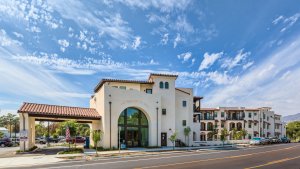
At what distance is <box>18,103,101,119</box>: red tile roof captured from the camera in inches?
1202

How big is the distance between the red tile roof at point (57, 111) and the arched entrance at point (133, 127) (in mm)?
3844

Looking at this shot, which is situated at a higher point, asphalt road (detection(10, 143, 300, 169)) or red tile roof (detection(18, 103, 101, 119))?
red tile roof (detection(18, 103, 101, 119))

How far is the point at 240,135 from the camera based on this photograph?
237 ft

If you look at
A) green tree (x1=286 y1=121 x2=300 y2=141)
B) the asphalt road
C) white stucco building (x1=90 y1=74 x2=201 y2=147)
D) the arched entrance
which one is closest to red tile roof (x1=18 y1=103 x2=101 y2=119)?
white stucco building (x1=90 y1=74 x2=201 y2=147)

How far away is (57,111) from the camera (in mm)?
33375

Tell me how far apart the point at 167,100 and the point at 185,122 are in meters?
5.70

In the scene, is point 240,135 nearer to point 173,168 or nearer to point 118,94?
point 118,94

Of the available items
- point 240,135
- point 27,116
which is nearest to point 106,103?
point 27,116

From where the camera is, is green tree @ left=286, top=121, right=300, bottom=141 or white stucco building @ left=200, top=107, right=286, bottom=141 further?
green tree @ left=286, top=121, right=300, bottom=141

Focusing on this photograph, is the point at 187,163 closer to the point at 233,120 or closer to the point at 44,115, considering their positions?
the point at 44,115

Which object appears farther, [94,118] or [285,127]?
[285,127]

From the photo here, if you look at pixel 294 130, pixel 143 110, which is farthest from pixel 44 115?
pixel 294 130

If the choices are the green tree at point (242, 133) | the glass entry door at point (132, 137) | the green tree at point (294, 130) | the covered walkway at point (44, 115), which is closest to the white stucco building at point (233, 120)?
the green tree at point (242, 133)

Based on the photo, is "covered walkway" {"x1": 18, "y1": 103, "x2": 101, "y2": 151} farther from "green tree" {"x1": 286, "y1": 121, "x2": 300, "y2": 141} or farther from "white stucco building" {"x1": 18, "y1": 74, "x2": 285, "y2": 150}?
"green tree" {"x1": 286, "y1": 121, "x2": 300, "y2": 141}
